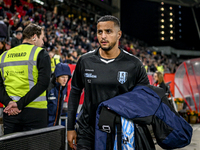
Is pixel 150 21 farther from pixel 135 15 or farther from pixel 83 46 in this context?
pixel 83 46

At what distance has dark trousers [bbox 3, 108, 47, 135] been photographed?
7.32ft

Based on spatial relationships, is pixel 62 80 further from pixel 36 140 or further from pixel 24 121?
pixel 36 140

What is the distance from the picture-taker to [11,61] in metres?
2.34

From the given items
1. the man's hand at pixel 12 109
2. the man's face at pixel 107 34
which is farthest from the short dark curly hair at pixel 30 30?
the man's face at pixel 107 34

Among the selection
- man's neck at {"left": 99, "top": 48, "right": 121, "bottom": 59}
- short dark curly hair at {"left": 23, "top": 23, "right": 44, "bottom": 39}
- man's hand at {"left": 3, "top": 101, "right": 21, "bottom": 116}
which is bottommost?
man's hand at {"left": 3, "top": 101, "right": 21, "bottom": 116}

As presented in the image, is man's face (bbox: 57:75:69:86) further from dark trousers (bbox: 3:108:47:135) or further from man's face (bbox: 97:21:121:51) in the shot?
man's face (bbox: 97:21:121:51)

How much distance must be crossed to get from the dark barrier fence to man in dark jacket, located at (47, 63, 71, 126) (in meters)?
1.40

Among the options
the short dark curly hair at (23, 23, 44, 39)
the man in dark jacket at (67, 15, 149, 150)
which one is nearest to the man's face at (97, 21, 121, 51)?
the man in dark jacket at (67, 15, 149, 150)

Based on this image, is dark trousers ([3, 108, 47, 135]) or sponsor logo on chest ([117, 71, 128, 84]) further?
dark trousers ([3, 108, 47, 135])

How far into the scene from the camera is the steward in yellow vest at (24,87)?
2.23 metres

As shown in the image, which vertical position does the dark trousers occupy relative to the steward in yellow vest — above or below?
below

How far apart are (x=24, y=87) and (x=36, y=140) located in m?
0.90

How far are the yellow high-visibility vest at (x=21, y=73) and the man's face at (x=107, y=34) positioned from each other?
2.63 feet

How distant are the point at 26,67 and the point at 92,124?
95 cm
